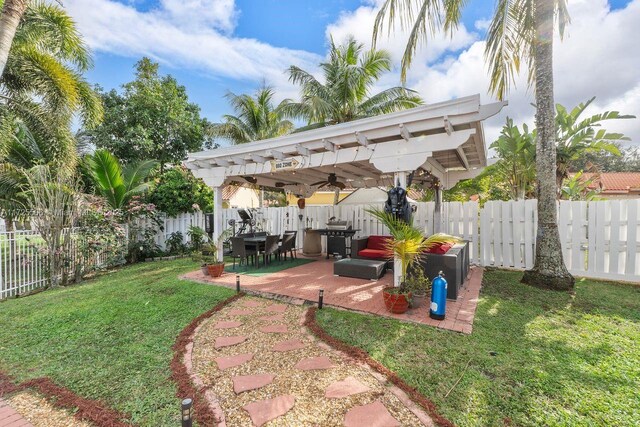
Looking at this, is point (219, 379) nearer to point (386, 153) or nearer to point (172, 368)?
point (172, 368)

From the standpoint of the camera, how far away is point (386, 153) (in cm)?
552

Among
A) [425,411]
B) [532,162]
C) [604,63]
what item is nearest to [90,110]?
[425,411]

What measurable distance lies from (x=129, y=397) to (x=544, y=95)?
8.34 metres

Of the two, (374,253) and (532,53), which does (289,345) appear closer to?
(374,253)

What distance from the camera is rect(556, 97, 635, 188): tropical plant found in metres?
8.05

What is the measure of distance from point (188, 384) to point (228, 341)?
3.20 feet

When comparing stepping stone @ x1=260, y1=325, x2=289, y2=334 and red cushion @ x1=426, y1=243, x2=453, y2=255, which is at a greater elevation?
red cushion @ x1=426, y1=243, x2=453, y2=255

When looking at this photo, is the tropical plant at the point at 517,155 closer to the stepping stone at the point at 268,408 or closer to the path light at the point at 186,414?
the stepping stone at the point at 268,408

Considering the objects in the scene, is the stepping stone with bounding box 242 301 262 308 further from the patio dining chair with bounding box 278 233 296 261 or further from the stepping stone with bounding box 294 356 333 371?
the patio dining chair with bounding box 278 233 296 261

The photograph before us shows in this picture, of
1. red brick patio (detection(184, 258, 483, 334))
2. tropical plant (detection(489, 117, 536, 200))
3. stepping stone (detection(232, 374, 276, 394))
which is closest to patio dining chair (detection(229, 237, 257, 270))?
red brick patio (detection(184, 258, 483, 334))

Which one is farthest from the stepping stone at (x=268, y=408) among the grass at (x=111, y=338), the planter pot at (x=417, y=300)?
the planter pot at (x=417, y=300)

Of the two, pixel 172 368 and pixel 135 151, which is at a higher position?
pixel 135 151

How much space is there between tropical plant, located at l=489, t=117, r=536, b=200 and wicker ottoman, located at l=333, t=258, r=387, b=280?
23.4 feet

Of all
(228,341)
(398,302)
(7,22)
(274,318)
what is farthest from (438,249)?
(7,22)
